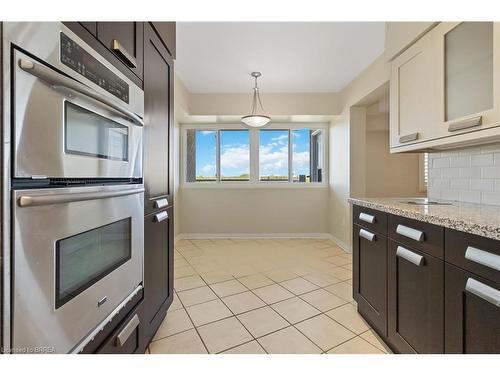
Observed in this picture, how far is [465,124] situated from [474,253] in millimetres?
780

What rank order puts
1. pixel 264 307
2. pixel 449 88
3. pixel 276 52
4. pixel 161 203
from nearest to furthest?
1. pixel 449 88
2. pixel 161 203
3. pixel 264 307
4. pixel 276 52

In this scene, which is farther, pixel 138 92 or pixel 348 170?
pixel 348 170

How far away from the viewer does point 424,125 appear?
1626 mm

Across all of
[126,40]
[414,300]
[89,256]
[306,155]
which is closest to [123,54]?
[126,40]

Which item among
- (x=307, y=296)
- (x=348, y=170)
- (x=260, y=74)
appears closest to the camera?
(x=307, y=296)

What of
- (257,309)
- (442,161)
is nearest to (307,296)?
(257,309)

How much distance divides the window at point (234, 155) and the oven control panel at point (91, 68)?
3.48 metres

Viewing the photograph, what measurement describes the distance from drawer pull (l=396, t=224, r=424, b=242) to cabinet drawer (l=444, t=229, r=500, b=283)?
0.47 feet

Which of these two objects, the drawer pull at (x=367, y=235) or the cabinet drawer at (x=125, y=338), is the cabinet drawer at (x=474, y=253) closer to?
the drawer pull at (x=367, y=235)

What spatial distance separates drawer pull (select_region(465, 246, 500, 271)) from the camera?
81cm

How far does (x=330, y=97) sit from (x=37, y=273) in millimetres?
4180

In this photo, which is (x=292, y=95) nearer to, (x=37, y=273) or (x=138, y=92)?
(x=138, y=92)

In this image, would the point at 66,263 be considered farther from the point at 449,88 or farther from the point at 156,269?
the point at 449,88

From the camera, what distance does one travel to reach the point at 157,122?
1484 mm
